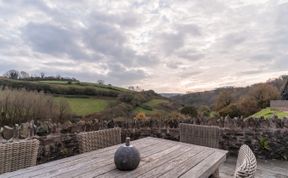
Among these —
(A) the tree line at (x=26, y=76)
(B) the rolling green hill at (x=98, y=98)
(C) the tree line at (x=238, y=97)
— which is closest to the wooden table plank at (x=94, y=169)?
(B) the rolling green hill at (x=98, y=98)

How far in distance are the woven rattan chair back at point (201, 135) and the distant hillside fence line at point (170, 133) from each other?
1.42 metres

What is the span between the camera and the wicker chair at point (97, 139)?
240 cm

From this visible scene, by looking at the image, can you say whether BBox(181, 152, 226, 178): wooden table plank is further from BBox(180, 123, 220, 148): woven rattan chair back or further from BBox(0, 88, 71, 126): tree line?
BBox(0, 88, 71, 126): tree line

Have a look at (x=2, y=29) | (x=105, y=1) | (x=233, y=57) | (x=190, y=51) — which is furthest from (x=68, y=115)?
(x=233, y=57)

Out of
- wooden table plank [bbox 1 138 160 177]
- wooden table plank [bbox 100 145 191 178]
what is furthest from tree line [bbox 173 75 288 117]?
wooden table plank [bbox 1 138 160 177]

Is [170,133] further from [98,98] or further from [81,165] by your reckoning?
[98,98]

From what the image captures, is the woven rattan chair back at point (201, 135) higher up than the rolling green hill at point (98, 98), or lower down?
lower down

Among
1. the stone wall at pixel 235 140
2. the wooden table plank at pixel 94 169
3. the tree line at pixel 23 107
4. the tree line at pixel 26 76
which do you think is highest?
the tree line at pixel 26 76

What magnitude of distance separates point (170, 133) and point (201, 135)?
1.65 metres

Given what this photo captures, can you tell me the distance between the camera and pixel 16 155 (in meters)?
1.87

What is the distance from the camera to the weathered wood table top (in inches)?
62.4

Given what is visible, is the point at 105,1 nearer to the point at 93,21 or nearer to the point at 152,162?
the point at 93,21

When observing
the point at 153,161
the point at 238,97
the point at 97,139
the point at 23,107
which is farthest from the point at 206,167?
the point at 238,97

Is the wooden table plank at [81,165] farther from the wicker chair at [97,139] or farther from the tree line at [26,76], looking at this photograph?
the tree line at [26,76]
